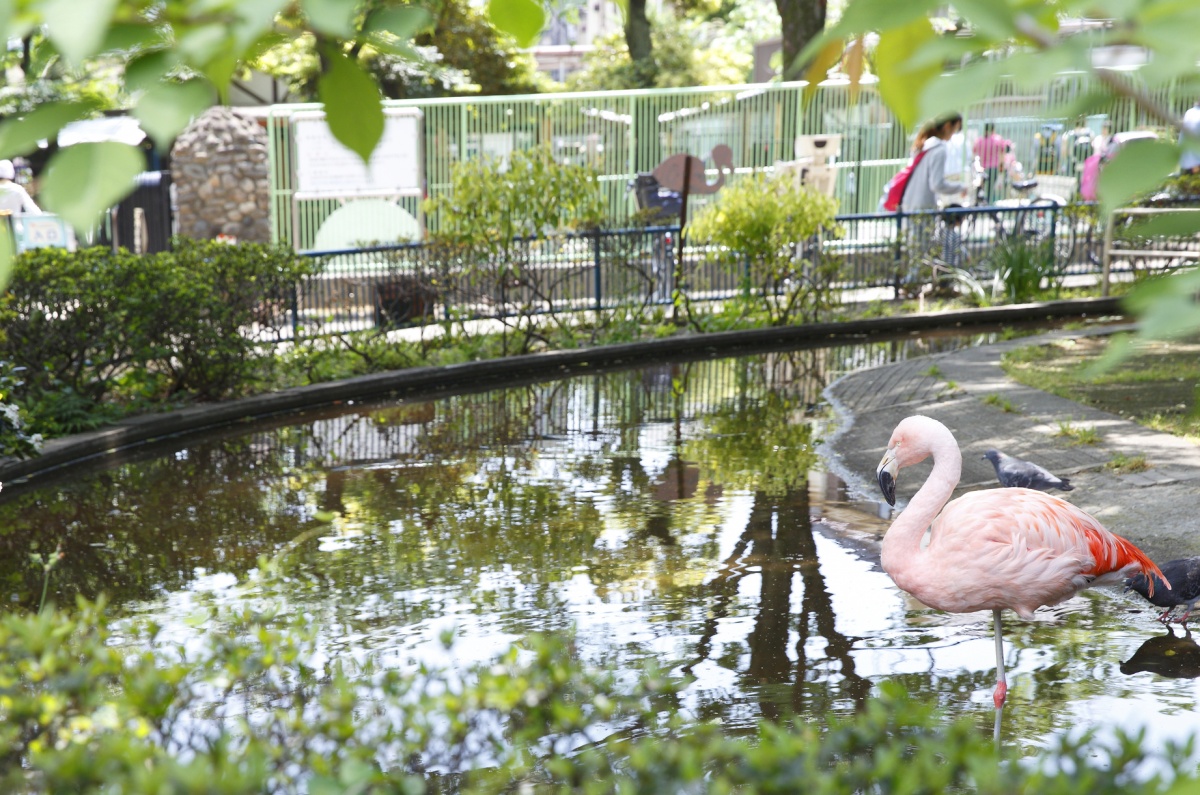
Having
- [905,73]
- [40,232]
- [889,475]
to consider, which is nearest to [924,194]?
[40,232]

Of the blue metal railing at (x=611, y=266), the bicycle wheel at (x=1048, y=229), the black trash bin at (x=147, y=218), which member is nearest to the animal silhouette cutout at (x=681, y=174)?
the blue metal railing at (x=611, y=266)

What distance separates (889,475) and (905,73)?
355 centimetres

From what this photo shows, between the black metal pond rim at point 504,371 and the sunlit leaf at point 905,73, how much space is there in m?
7.71

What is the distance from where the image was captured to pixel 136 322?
30.4 feet

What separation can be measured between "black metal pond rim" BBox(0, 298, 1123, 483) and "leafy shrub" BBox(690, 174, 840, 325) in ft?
1.36

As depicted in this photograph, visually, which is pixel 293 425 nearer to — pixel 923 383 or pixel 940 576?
pixel 923 383

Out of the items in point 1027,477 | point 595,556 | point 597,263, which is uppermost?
point 597,263

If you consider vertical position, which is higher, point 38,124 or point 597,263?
point 38,124

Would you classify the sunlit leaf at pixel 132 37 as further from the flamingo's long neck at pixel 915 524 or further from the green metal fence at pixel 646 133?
the green metal fence at pixel 646 133

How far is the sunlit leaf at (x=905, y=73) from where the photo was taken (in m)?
1.41

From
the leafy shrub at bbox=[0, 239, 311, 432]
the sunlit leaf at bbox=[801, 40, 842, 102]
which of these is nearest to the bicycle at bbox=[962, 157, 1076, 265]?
the leafy shrub at bbox=[0, 239, 311, 432]

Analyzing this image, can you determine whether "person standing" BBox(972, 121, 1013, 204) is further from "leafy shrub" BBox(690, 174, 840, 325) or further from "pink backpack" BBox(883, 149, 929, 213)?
"leafy shrub" BBox(690, 174, 840, 325)

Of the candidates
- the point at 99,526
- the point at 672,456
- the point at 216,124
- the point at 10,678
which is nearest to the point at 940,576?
the point at 10,678

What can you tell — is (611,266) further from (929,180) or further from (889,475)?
(889,475)
